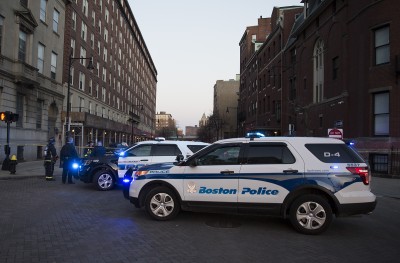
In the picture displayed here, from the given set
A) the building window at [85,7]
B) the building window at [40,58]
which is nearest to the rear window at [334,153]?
the building window at [40,58]

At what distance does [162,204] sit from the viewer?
7.98m

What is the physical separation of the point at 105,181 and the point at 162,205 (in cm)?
535

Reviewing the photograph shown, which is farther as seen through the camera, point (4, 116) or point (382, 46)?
point (382, 46)

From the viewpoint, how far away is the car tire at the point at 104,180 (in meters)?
12.7

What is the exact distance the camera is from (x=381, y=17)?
2055 centimetres

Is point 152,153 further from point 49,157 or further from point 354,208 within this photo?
point 354,208

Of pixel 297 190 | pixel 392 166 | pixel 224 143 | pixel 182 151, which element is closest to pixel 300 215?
pixel 297 190

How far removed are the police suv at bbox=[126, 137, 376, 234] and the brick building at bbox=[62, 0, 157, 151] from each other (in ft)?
66.1

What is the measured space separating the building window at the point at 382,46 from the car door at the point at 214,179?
1668 centimetres

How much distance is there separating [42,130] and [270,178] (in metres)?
25.2

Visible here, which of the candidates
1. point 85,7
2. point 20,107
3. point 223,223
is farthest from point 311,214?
point 85,7

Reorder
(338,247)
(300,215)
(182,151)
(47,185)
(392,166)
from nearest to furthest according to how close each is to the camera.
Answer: (338,247) < (300,215) < (182,151) < (47,185) < (392,166)

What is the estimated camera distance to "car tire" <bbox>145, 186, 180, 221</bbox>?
7938mm

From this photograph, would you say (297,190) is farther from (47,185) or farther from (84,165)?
(47,185)
